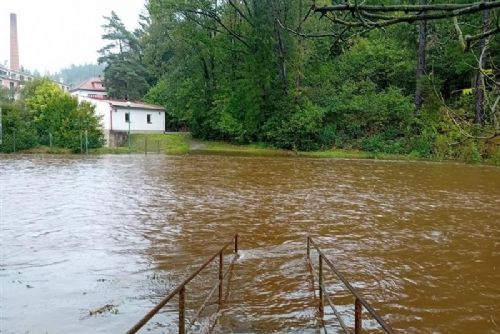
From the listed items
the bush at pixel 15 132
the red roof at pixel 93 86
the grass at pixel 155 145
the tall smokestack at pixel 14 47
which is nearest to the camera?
the bush at pixel 15 132

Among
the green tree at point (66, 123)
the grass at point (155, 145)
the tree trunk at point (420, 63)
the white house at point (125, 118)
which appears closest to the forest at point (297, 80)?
the tree trunk at point (420, 63)

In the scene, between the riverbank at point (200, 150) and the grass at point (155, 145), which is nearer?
the riverbank at point (200, 150)

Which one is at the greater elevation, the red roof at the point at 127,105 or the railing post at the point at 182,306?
the red roof at the point at 127,105

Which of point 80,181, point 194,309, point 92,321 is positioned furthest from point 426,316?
point 80,181

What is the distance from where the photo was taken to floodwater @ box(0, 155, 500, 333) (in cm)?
571

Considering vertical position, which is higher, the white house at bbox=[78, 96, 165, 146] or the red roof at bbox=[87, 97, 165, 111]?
the red roof at bbox=[87, 97, 165, 111]

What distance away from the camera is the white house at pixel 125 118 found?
129ft

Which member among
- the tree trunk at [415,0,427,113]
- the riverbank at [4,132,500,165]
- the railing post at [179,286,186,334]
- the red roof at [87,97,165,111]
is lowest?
the railing post at [179,286,186,334]

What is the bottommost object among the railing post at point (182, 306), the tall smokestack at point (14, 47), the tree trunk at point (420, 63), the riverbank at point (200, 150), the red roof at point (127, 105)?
the railing post at point (182, 306)

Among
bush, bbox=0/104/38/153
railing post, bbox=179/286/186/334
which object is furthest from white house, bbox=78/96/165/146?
railing post, bbox=179/286/186/334

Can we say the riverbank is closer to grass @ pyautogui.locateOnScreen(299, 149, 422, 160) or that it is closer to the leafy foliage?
grass @ pyautogui.locateOnScreen(299, 149, 422, 160)

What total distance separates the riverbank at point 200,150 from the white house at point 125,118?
142 centimetres

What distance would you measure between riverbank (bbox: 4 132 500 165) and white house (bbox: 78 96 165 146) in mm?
1423

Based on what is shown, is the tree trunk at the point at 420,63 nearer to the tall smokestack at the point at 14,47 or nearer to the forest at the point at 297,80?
the forest at the point at 297,80
